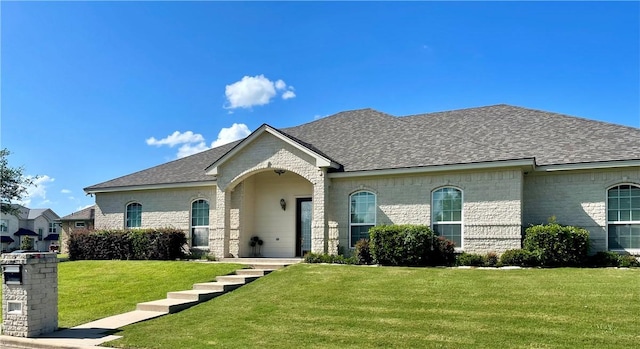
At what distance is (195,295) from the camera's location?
12766 mm

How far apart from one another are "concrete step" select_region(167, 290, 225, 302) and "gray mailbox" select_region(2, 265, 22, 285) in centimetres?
393

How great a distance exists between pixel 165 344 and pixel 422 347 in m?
4.54

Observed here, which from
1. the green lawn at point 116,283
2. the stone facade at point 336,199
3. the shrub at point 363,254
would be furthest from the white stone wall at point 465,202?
the green lawn at point 116,283

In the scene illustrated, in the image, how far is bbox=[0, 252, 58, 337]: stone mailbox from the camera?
9938 millimetres

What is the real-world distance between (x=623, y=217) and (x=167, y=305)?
13.9 meters

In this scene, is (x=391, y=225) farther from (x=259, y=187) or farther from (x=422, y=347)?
(x=422, y=347)

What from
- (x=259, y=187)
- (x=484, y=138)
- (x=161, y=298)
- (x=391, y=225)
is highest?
(x=484, y=138)

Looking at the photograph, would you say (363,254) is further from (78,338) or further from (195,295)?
(78,338)

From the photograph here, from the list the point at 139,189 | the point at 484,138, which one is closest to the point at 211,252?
the point at 139,189

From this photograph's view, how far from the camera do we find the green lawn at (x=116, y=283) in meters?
12.4

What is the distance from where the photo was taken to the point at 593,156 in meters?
16.1

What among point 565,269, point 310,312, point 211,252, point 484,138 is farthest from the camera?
point 211,252

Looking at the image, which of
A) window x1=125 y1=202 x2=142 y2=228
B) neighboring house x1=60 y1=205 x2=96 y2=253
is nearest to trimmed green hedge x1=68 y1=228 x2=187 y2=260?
window x1=125 y1=202 x2=142 y2=228

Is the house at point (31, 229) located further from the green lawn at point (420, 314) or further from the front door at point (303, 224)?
the green lawn at point (420, 314)
